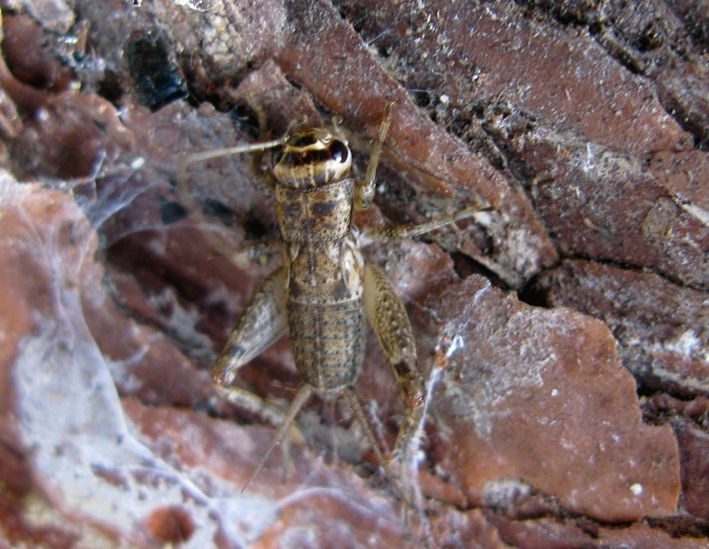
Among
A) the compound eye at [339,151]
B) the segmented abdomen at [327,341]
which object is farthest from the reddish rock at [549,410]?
the compound eye at [339,151]

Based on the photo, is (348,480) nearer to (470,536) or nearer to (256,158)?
(470,536)

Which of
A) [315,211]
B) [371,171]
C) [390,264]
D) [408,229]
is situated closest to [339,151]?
[371,171]

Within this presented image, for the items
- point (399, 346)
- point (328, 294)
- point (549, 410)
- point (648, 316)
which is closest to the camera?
point (648, 316)

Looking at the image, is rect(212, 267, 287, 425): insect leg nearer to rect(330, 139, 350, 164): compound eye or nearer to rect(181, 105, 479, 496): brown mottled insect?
rect(181, 105, 479, 496): brown mottled insect

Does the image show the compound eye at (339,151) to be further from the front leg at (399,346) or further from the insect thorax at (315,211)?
the front leg at (399,346)

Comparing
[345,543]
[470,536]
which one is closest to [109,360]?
[345,543]

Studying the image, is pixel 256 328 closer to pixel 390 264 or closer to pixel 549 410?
pixel 390 264
